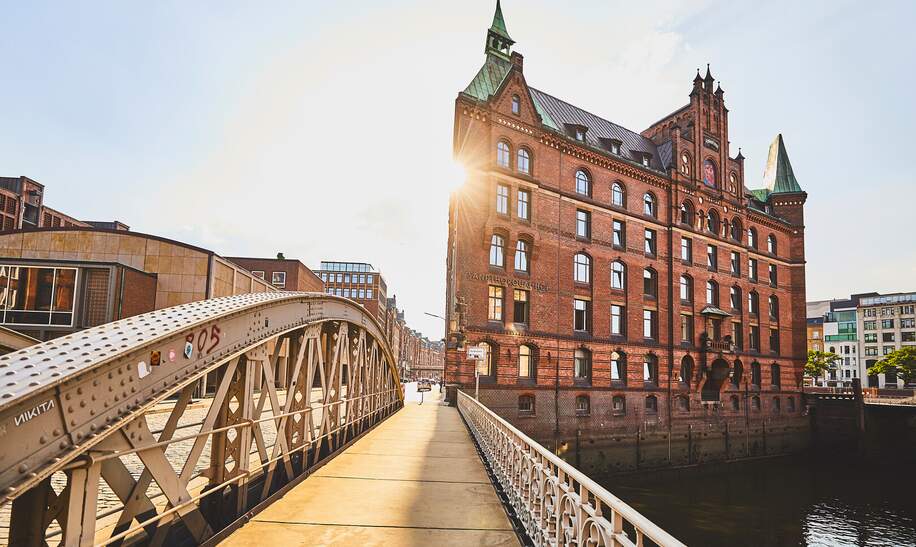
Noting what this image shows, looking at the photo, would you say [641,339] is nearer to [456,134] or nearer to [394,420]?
[456,134]

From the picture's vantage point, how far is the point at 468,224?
26.6 metres

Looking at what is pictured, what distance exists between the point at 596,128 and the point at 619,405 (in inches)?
687

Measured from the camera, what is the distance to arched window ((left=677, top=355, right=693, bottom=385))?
33.5 metres

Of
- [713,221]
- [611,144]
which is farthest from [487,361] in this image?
[713,221]

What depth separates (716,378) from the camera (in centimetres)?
3469

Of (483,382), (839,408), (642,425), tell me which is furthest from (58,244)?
(839,408)

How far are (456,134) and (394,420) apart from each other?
1597cm

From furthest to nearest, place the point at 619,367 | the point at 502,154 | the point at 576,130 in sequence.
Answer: the point at 576,130
the point at 619,367
the point at 502,154

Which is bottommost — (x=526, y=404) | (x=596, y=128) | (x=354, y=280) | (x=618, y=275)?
(x=526, y=404)

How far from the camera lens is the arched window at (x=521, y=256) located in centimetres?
2801

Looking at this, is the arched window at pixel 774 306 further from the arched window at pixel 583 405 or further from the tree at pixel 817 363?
the tree at pixel 817 363

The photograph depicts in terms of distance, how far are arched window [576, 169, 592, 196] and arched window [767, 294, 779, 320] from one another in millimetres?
20235

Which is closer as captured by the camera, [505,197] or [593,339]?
[505,197]

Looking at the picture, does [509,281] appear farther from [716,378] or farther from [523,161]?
→ [716,378]
